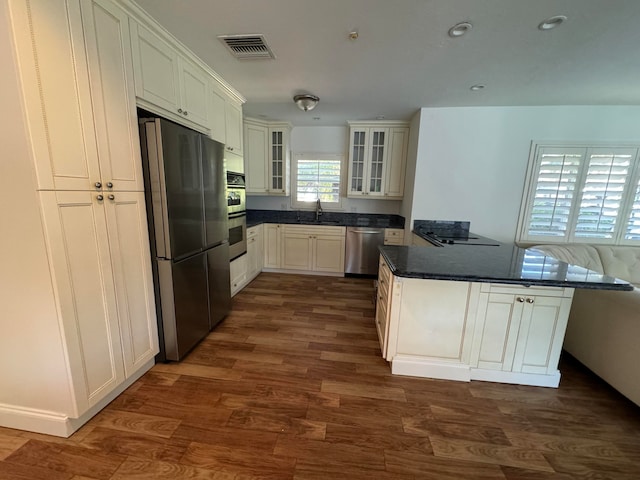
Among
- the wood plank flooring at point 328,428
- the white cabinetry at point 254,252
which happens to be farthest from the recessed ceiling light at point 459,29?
the white cabinetry at point 254,252

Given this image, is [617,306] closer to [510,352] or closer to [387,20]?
[510,352]

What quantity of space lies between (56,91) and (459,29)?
2.37 m

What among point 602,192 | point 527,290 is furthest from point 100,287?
point 602,192

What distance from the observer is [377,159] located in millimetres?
4164

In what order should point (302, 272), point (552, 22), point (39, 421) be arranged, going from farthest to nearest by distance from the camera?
point (302, 272)
point (552, 22)
point (39, 421)

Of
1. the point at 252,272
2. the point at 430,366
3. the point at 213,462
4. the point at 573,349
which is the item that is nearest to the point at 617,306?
the point at 573,349

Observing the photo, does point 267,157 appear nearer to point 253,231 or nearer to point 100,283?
point 253,231

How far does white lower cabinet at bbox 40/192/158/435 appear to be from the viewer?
4.25 feet

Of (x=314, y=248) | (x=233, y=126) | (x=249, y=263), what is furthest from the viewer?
(x=314, y=248)

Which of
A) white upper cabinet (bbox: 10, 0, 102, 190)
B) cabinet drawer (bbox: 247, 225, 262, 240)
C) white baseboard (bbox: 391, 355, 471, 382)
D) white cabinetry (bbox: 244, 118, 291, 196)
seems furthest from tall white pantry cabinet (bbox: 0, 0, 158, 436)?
white cabinetry (bbox: 244, 118, 291, 196)

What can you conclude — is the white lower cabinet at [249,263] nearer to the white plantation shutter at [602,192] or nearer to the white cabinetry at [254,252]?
the white cabinetry at [254,252]

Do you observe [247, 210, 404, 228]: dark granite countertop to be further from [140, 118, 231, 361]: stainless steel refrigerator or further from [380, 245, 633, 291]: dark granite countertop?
[380, 245, 633, 291]: dark granite countertop

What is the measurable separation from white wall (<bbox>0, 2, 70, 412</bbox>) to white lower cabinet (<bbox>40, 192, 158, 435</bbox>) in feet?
0.18

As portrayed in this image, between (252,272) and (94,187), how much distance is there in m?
2.71
